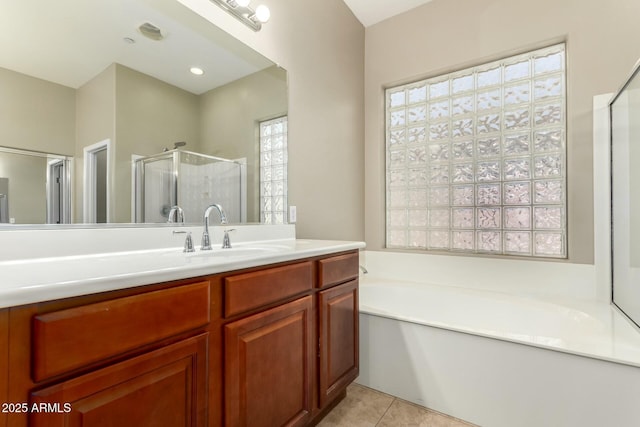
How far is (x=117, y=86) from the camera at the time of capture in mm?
1211

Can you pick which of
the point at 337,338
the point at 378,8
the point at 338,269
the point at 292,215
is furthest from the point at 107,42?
the point at 378,8

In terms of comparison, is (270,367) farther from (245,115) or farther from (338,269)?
(245,115)

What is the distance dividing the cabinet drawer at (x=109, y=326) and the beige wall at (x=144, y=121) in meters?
0.60

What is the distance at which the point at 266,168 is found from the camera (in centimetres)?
185

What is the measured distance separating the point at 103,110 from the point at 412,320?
5.79ft

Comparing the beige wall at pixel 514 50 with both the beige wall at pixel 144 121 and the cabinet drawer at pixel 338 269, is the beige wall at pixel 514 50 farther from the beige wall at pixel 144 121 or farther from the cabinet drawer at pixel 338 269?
the beige wall at pixel 144 121

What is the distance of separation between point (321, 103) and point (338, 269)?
1.39 metres

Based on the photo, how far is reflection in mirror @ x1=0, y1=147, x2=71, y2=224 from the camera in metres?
0.96

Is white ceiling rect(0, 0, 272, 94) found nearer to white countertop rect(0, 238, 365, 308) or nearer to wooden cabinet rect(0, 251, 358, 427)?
white countertop rect(0, 238, 365, 308)

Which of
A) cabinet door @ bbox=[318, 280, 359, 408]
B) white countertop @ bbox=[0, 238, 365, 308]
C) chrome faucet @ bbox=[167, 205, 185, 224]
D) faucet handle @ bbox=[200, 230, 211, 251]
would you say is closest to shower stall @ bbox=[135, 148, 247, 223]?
chrome faucet @ bbox=[167, 205, 185, 224]

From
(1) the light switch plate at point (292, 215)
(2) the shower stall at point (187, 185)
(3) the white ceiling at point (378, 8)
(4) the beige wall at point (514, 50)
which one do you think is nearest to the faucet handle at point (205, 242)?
(2) the shower stall at point (187, 185)

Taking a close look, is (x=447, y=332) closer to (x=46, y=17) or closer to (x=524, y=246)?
(x=524, y=246)

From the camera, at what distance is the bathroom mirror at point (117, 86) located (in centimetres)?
99

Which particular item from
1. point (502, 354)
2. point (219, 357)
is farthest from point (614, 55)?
point (219, 357)
